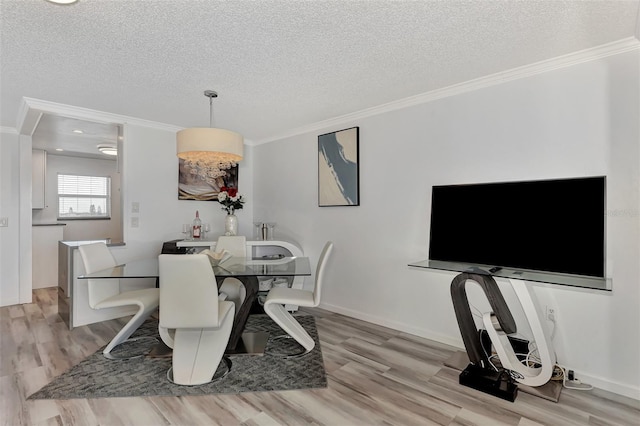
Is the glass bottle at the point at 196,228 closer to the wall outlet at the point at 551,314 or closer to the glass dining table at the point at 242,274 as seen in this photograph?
the glass dining table at the point at 242,274

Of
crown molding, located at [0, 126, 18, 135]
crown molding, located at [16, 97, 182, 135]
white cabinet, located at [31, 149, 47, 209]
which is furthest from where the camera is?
white cabinet, located at [31, 149, 47, 209]

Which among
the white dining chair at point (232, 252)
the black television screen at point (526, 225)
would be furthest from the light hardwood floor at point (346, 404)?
the white dining chair at point (232, 252)

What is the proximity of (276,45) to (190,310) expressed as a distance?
6.41 feet

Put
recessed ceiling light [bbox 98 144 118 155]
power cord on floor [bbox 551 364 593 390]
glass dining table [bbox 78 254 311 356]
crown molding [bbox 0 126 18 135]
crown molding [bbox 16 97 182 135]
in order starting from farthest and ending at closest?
recessed ceiling light [bbox 98 144 118 155], crown molding [bbox 0 126 18 135], crown molding [bbox 16 97 182 135], glass dining table [bbox 78 254 311 356], power cord on floor [bbox 551 364 593 390]

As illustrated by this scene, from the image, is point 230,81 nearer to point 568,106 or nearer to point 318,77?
point 318,77

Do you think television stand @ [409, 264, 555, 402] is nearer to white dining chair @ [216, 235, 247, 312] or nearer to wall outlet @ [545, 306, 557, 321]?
wall outlet @ [545, 306, 557, 321]

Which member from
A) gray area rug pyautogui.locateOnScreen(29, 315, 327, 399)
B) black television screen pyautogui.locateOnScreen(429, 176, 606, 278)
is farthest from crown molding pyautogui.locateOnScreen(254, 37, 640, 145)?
gray area rug pyautogui.locateOnScreen(29, 315, 327, 399)

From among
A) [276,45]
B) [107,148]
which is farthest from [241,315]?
[107,148]

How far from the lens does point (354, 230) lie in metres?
3.88

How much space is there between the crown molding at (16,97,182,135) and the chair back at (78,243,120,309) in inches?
62.0

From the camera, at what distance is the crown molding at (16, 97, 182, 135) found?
132 inches

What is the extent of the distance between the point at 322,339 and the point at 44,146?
577 centimetres

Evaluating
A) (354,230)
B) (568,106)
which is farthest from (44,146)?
(568,106)

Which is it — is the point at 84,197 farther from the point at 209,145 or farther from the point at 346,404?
the point at 346,404
